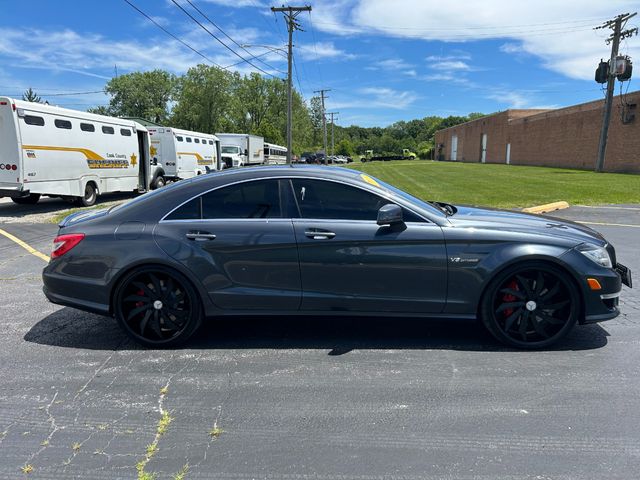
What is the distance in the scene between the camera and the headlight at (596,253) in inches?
147

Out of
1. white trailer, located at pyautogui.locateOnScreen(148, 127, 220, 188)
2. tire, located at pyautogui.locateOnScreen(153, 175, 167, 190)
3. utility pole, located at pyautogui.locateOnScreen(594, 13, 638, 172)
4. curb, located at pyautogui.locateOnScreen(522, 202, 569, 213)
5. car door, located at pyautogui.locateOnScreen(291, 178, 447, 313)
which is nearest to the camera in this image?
car door, located at pyautogui.locateOnScreen(291, 178, 447, 313)

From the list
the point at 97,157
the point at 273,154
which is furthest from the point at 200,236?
the point at 273,154

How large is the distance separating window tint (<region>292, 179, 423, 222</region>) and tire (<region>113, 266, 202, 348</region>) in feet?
3.99

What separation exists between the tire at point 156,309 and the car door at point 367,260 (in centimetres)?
99

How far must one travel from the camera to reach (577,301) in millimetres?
3744

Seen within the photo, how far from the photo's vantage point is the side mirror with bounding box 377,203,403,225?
363 centimetres

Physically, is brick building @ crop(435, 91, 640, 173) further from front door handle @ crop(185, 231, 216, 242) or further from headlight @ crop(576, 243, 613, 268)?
front door handle @ crop(185, 231, 216, 242)

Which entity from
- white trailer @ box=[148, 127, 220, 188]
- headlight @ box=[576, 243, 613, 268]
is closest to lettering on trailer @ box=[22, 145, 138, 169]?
white trailer @ box=[148, 127, 220, 188]

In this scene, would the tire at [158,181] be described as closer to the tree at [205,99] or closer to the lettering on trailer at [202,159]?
the lettering on trailer at [202,159]

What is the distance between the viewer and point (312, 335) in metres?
4.26

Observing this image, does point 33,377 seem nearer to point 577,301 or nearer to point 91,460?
point 91,460

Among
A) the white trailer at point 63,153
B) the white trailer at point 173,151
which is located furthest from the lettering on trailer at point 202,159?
the white trailer at point 63,153

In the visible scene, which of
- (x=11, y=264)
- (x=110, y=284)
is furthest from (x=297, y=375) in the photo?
(x=11, y=264)

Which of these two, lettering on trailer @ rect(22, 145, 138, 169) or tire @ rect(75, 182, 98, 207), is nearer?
lettering on trailer @ rect(22, 145, 138, 169)
